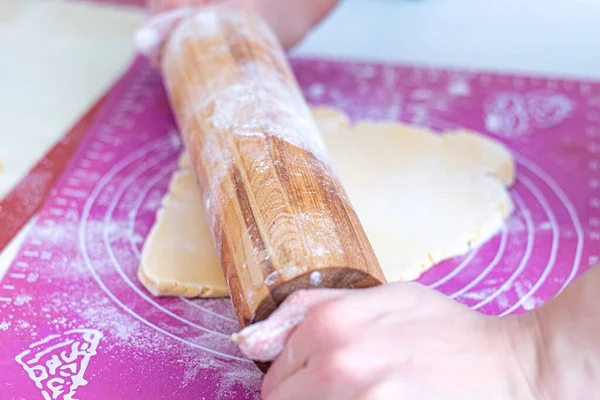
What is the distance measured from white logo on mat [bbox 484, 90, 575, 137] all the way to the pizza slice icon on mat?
1070 millimetres

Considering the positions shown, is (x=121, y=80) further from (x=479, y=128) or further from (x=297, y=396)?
(x=297, y=396)

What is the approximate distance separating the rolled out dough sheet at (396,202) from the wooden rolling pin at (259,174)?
9cm

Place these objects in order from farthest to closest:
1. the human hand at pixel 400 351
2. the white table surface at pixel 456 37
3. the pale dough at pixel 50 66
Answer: the white table surface at pixel 456 37 < the pale dough at pixel 50 66 < the human hand at pixel 400 351

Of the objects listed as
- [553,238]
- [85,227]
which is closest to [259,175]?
[85,227]

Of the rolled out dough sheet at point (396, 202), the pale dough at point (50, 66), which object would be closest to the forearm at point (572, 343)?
the rolled out dough sheet at point (396, 202)

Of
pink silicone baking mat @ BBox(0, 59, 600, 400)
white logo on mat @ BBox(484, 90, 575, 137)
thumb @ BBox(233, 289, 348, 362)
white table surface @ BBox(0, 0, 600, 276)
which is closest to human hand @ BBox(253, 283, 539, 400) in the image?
thumb @ BBox(233, 289, 348, 362)

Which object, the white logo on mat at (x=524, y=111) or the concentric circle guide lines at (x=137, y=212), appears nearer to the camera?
the concentric circle guide lines at (x=137, y=212)

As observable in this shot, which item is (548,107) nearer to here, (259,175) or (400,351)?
(259,175)

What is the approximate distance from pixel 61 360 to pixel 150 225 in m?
0.36

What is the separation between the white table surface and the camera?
193 cm

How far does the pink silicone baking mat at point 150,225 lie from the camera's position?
0.99 meters

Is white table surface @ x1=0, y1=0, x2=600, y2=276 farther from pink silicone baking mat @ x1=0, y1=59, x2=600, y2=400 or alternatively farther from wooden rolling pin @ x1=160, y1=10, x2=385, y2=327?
wooden rolling pin @ x1=160, y1=10, x2=385, y2=327

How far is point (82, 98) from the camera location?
1740 mm

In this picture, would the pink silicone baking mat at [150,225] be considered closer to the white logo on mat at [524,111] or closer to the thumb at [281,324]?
the white logo on mat at [524,111]
